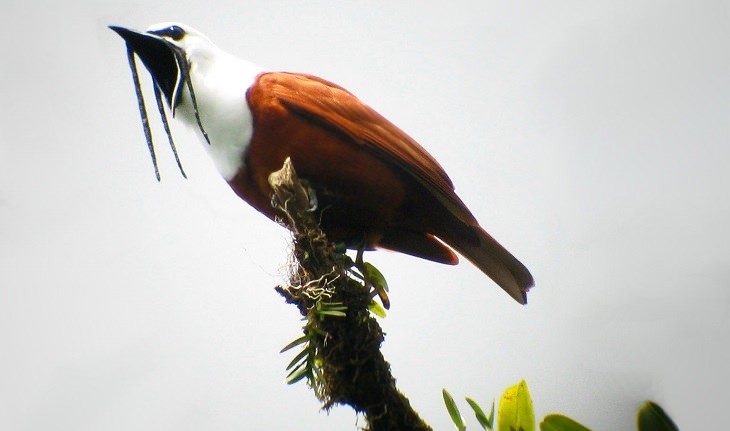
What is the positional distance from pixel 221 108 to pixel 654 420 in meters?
2.33

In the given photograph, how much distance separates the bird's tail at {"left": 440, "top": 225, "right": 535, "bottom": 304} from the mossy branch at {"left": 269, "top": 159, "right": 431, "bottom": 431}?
36.6 inches

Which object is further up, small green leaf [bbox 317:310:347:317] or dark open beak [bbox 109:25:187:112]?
dark open beak [bbox 109:25:187:112]

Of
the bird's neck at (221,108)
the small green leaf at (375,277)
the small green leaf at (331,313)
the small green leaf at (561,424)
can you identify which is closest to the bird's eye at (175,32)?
the bird's neck at (221,108)

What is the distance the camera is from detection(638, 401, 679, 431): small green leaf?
3.16 meters

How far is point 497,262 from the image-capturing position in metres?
4.04

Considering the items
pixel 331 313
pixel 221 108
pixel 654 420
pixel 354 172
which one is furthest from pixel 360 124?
pixel 654 420

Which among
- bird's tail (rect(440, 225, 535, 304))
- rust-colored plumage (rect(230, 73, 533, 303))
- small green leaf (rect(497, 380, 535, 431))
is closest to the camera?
small green leaf (rect(497, 380, 535, 431))

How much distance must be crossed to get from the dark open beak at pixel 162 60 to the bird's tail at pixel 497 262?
5.12 ft

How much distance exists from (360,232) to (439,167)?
1.68 feet

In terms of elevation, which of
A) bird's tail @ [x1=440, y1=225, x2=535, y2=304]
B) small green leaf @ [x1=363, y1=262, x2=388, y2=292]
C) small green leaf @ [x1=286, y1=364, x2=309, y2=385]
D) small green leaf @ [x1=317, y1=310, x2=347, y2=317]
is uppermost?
bird's tail @ [x1=440, y1=225, x2=535, y2=304]

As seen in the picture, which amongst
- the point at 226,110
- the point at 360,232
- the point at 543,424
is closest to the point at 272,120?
the point at 226,110

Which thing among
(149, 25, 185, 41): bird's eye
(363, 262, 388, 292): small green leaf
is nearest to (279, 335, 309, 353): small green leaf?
(363, 262, 388, 292): small green leaf

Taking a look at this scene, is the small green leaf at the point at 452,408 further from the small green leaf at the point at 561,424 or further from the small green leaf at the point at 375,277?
Answer: the small green leaf at the point at 375,277

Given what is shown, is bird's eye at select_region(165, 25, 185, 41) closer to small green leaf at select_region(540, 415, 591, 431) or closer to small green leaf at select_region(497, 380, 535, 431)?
small green leaf at select_region(497, 380, 535, 431)
